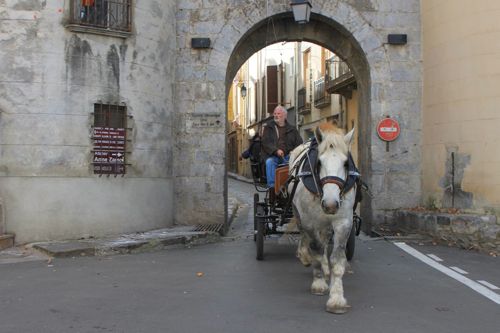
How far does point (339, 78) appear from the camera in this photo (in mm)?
19406

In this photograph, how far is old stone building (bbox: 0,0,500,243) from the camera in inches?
392

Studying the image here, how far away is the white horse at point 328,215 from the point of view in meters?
5.46

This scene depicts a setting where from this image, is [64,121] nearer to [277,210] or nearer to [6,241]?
[6,241]

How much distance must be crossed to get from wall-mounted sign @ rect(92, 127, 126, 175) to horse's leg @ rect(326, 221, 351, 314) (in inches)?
236

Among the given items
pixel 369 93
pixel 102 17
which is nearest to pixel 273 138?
pixel 369 93

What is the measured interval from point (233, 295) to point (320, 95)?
19.4 m

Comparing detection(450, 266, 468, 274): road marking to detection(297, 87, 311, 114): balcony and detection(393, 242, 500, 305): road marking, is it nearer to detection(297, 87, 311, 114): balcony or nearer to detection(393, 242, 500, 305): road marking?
detection(393, 242, 500, 305): road marking

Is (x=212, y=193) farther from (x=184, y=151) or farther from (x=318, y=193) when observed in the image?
(x=318, y=193)

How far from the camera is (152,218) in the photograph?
1132 cm

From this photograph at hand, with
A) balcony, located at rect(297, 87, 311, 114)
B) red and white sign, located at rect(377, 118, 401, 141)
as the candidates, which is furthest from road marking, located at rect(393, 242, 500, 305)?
balcony, located at rect(297, 87, 311, 114)

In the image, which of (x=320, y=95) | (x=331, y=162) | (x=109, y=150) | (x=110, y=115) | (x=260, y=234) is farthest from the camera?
(x=320, y=95)

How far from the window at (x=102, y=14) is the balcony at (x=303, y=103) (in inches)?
672

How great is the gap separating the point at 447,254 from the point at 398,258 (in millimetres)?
1000

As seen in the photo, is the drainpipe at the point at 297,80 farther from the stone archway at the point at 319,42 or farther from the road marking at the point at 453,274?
the road marking at the point at 453,274
